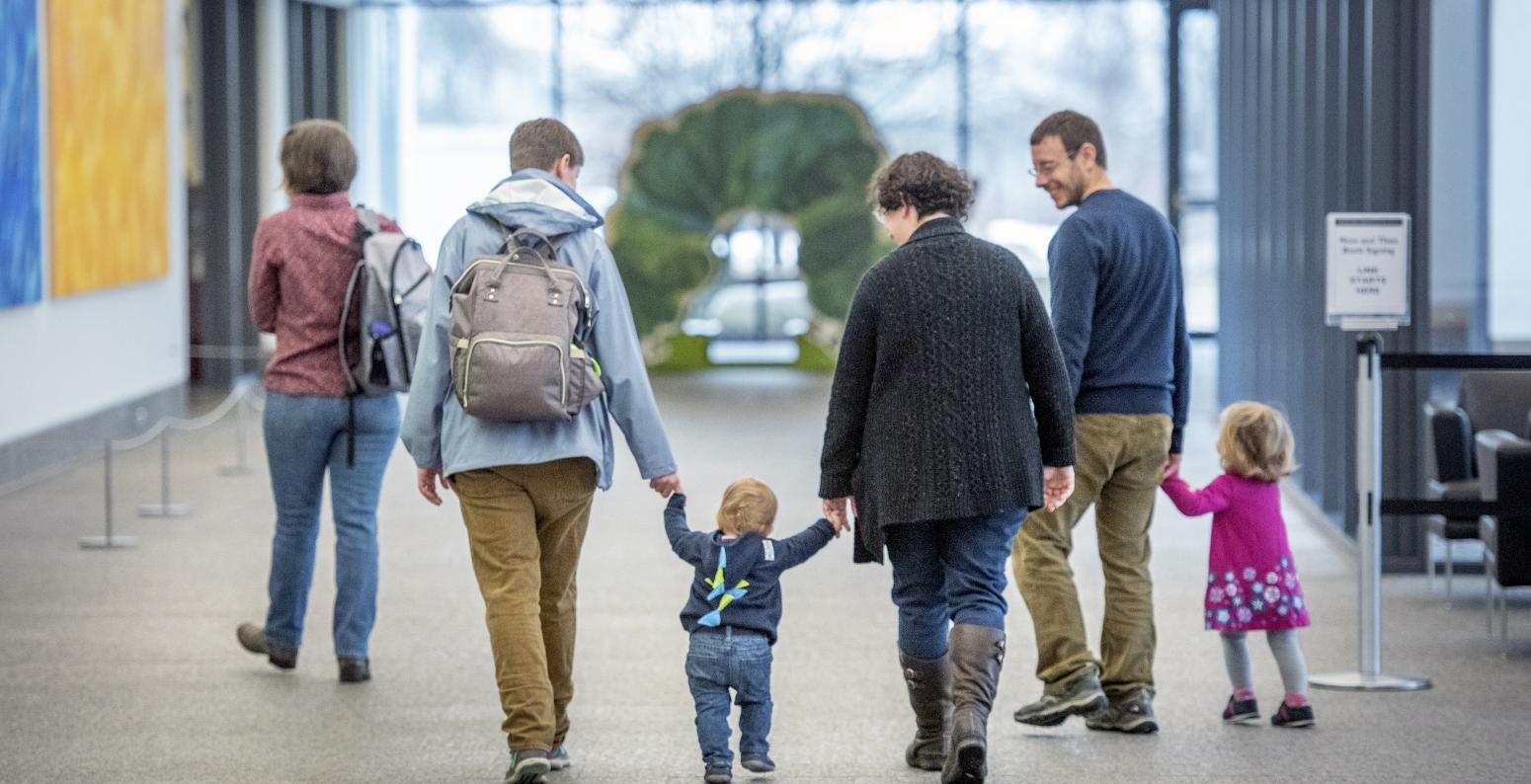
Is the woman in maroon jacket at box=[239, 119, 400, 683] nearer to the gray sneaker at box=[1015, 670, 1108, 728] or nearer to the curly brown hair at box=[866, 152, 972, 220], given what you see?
the curly brown hair at box=[866, 152, 972, 220]

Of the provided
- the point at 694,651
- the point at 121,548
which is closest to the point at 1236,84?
the point at 121,548

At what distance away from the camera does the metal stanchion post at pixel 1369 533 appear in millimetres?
6090

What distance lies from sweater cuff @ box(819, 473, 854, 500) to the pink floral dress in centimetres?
116

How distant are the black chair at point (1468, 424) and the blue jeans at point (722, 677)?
369cm

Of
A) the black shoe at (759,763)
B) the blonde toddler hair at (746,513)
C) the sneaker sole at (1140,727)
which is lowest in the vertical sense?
the sneaker sole at (1140,727)

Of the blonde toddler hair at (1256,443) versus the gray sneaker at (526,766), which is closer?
the gray sneaker at (526,766)

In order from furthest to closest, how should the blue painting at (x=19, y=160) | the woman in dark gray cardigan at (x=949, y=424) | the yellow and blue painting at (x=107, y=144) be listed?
the yellow and blue painting at (x=107, y=144) < the blue painting at (x=19, y=160) < the woman in dark gray cardigan at (x=949, y=424)

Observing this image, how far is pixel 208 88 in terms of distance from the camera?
680 inches

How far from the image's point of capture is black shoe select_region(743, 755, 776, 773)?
4938mm

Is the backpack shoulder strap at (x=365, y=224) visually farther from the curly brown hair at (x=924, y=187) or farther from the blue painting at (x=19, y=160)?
the blue painting at (x=19, y=160)

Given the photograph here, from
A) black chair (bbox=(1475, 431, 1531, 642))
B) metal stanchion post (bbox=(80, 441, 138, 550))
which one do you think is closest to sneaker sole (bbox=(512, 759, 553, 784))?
black chair (bbox=(1475, 431, 1531, 642))

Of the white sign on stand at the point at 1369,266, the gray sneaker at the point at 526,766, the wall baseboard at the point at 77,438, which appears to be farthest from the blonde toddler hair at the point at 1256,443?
the wall baseboard at the point at 77,438

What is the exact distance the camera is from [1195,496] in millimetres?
5426

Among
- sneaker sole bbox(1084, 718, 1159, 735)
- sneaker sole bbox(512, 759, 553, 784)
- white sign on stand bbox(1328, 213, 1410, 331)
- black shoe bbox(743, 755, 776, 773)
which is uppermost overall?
white sign on stand bbox(1328, 213, 1410, 331)
